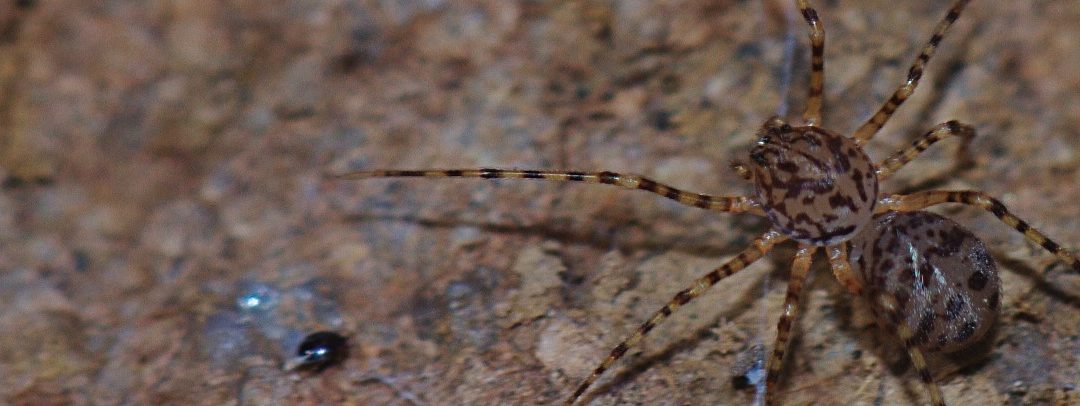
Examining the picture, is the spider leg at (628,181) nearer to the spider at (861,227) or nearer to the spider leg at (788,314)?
the spider at (861,227)

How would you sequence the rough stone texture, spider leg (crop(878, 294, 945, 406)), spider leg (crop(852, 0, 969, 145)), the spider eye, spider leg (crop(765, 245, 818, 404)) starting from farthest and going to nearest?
spider leg (crop(852, 0, 969, 145)) → the spider eye → the rough stone texture → spider leg (crop(765, 245, 818, 404)) → spider leg (crop(878, 294, 945, 406))

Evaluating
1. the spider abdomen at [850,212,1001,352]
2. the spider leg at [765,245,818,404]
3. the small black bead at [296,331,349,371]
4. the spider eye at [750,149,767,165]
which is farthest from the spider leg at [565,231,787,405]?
the small black bead at [296,331,349,371]

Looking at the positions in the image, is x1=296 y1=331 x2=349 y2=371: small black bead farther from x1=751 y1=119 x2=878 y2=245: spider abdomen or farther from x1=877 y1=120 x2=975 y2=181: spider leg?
x1=877 y1=120 x2=975 y2=181: spider leg

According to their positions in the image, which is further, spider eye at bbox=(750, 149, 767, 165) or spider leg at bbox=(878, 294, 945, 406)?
spider eye at bbox=(750, 149, 767, 165)

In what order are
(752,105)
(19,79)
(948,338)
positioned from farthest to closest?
(19,79) → (752,105) → (948,338)

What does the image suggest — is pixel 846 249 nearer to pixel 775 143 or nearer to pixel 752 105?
pixel 775 143

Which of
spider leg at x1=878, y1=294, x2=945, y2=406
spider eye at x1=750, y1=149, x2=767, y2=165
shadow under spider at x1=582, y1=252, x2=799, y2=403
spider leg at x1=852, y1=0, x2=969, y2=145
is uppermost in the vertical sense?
spider leg at x1=852, y1=0, x2=969, y2=145

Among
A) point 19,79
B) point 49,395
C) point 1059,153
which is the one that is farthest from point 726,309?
point 19,79

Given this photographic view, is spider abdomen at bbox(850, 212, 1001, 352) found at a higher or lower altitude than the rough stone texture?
lower
